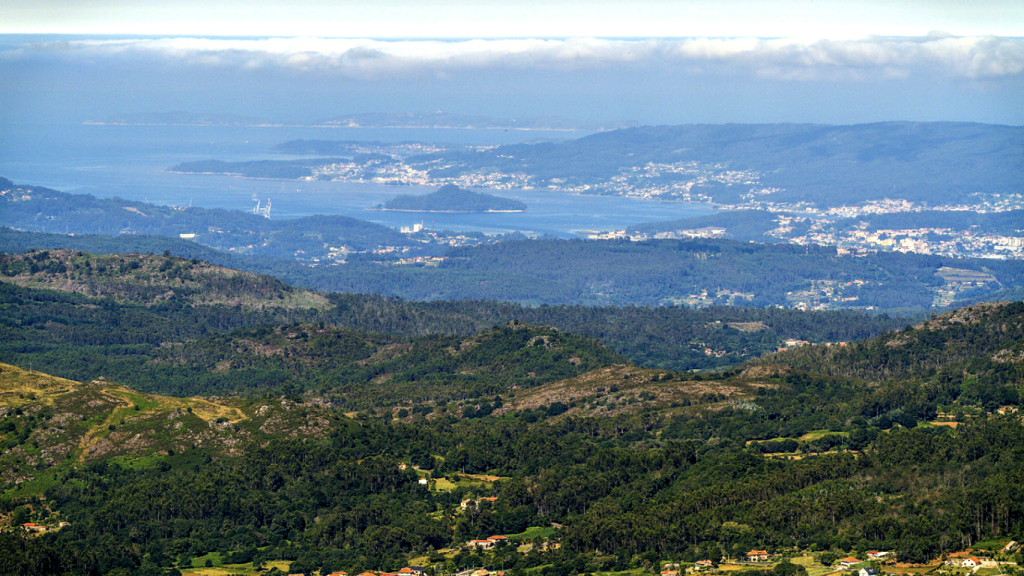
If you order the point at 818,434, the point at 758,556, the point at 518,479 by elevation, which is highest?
the point at 758,556

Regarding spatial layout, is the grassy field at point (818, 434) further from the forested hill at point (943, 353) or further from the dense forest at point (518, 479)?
the forested hill at point (943, 353)

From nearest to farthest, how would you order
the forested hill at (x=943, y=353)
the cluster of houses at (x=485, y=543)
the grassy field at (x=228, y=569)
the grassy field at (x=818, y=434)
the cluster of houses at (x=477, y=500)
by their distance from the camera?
the grassy field at (x=228, y=569)
the cluster of houses at (x=485, y=543)
the cluster of houses at (x=477, y=500)
the grassy field at (x=818, y=434)
the forested hill at (x=943, y=353)

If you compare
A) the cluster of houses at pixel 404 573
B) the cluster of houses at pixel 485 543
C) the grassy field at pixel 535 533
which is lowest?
the grassy field at pixel 535 533

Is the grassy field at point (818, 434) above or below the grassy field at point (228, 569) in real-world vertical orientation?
above

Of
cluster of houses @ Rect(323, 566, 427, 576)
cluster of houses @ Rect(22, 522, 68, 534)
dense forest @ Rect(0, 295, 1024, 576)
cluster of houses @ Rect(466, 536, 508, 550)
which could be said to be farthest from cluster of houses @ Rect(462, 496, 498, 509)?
cluster of houses @ Rect(22, 522, 68, 534)

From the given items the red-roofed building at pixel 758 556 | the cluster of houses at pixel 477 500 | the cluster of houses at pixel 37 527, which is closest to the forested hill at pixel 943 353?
the cluster of houses at pixel 477 500

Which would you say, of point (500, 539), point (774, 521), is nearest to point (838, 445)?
point (774, 521)

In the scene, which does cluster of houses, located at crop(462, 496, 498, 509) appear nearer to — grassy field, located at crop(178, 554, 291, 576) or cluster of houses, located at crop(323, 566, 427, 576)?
cluster of houses, located at crop(323, 566, 427, 576)

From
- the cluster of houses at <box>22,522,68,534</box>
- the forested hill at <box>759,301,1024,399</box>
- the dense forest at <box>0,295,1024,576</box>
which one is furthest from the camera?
the forested hill at <box>759,301,1024,399</box>

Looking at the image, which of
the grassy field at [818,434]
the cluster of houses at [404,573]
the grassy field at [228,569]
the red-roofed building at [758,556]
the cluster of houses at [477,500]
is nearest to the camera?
the cluster of houses at [404,573]

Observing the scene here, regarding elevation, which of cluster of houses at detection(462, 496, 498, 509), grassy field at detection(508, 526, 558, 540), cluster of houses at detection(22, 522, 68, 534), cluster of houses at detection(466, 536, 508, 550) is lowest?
grassy field at detection(508, 526, 558, 540)

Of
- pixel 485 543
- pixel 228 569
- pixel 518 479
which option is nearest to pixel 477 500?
pixel 518 479

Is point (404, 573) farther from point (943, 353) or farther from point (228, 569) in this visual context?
point (943, 353)

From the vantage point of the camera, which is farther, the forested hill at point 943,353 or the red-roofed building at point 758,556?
the forested hill at point 943,353
